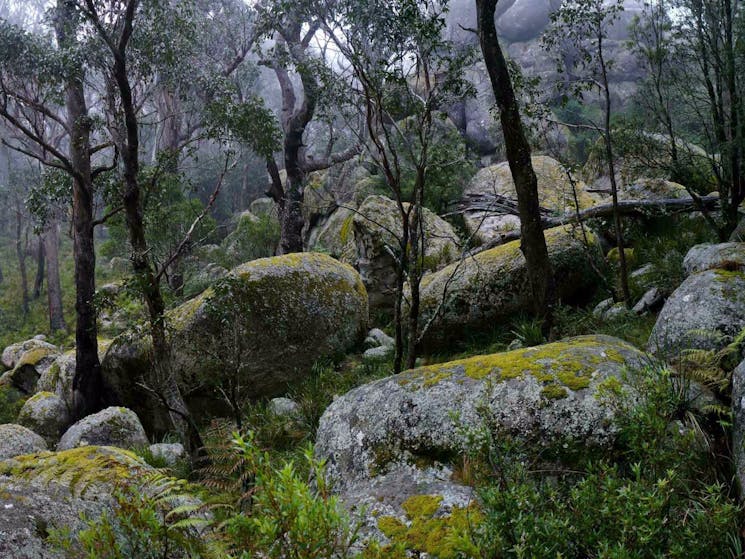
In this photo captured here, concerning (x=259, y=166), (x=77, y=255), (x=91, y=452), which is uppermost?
(x=259, y=166)

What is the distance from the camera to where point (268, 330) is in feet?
27.6

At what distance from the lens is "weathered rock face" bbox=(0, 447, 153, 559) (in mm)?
2025

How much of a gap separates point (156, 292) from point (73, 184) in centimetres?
510

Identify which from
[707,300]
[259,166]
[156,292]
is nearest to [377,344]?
[156,292]

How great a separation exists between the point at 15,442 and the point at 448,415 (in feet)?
19.0

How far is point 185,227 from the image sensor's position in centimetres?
1664

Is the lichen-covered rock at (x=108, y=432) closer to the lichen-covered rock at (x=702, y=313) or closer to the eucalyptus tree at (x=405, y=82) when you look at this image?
the eucalyptus tree at (x=405, y=82)

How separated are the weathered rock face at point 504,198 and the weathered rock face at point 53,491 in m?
7.86

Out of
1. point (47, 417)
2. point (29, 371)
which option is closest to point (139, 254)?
point (47, 417)

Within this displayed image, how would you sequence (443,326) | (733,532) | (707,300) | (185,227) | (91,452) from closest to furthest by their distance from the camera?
(733,532), (91,452), (707,300), (443,326), (185,227)

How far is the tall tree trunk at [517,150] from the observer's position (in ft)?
19.4

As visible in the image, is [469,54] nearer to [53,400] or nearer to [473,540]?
[473,540]

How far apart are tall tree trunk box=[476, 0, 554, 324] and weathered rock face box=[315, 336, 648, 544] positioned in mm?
2160

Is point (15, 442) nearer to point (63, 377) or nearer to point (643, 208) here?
point (63, 377)
